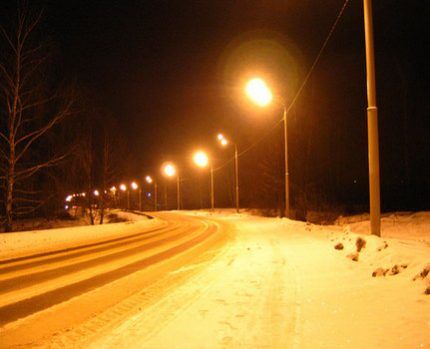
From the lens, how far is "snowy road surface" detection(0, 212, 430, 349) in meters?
4.94

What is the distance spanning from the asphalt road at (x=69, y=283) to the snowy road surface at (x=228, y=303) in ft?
0.08

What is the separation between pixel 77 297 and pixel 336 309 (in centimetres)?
483

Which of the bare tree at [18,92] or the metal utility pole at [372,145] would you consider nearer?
the metal utility pole at [372,145]

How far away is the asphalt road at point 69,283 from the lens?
6.05 metres

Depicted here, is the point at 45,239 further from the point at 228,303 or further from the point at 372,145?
the point at 372,145

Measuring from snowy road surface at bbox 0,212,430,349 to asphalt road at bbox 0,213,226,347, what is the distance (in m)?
0.02

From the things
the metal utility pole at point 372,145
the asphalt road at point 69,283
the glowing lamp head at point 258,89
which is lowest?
the asphalt road at point 69,283

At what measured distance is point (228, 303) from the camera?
6605mm

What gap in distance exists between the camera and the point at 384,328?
16.0 feet

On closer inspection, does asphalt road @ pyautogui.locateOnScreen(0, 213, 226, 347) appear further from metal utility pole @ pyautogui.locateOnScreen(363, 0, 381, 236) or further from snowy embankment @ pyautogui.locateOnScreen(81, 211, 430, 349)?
metal utility pole @ pyautogui.locateOnScreen(363, 0, 381, 236)

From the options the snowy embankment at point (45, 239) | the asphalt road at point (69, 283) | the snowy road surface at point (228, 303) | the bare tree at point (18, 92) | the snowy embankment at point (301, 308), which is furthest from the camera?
the bare tree at point (18, 92)

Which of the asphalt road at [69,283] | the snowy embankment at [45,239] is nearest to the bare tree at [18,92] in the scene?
the snowy embankment at [45,239]

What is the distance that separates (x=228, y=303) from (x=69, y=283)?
167 inches

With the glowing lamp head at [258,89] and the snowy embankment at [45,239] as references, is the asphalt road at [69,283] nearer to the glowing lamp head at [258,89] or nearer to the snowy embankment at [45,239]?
the snowy embankment at [45,239]
